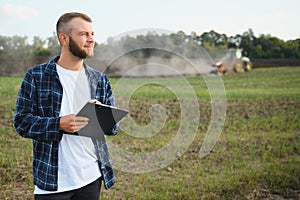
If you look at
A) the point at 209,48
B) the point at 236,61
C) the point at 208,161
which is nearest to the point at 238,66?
the point at 236,61

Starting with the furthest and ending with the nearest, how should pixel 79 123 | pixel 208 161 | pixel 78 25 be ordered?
pixel 208 161, pixel 78 25, pixel 79 123

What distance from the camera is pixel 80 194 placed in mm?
1814

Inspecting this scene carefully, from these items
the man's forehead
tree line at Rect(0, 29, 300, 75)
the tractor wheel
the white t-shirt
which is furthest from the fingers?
the tractor wheel

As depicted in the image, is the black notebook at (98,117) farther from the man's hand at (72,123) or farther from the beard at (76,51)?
the beard at (76,51)

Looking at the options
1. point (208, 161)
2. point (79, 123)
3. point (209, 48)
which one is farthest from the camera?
point (209, 48)

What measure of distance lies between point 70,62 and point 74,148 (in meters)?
0.36

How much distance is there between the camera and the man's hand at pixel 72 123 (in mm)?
1661

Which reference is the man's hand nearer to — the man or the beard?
the man

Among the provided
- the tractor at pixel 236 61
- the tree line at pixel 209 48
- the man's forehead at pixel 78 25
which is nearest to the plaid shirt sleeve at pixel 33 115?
the man's forehead at pixel 78 25

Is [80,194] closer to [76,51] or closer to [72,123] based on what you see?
[72,123]

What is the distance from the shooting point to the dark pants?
5.83 feet

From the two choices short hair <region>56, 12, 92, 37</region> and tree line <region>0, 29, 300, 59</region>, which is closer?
short hair <region>56, 12, 92, 37</region>

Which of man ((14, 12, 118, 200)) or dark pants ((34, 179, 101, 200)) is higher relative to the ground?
man ((14, 12, 118, 200))

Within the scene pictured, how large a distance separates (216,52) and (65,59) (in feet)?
56.3
